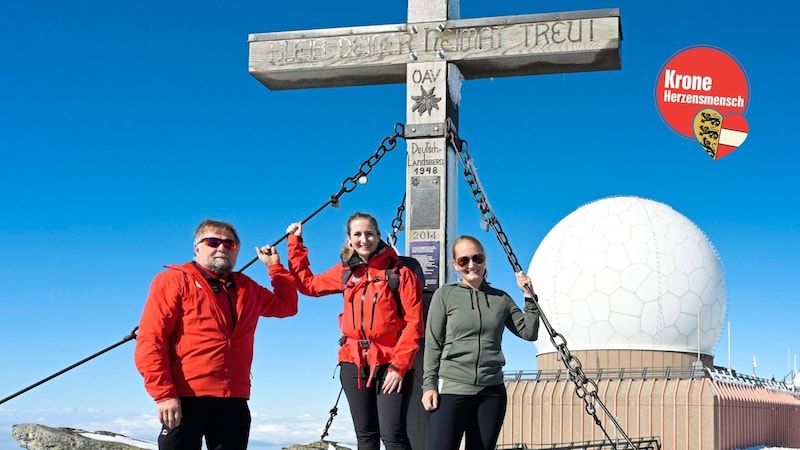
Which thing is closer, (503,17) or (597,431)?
(503,17)

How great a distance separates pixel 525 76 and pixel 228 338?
14.7 ft

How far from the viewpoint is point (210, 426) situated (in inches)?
173

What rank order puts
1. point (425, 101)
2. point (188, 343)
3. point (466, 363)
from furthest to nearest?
1. point (425, 101)
2. point (466, 363)
3. point (188, 343)

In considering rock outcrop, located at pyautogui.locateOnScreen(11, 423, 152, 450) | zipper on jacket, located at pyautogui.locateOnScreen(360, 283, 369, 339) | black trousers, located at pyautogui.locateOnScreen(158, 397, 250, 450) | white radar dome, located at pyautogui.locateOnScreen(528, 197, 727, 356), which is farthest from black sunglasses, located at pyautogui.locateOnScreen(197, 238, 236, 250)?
white radar dome, located at pyautogui.locateOnScreen(528, 197, 727, 356)

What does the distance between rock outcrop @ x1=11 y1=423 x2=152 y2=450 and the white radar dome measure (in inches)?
695

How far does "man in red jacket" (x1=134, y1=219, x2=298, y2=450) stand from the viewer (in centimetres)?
419

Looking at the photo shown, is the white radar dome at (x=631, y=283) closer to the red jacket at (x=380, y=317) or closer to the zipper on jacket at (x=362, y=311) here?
the red jacket at (x=380, y=317)

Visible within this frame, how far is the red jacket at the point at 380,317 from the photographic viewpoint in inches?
201

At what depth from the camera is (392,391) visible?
199 inches

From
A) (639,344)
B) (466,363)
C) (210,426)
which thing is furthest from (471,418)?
(639,344)

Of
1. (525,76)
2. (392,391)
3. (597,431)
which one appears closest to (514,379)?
(597,431)

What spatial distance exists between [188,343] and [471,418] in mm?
1673

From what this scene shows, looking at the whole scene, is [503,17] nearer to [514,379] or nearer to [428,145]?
[428,145]

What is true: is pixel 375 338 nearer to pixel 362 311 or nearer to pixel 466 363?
pixel 362 311
